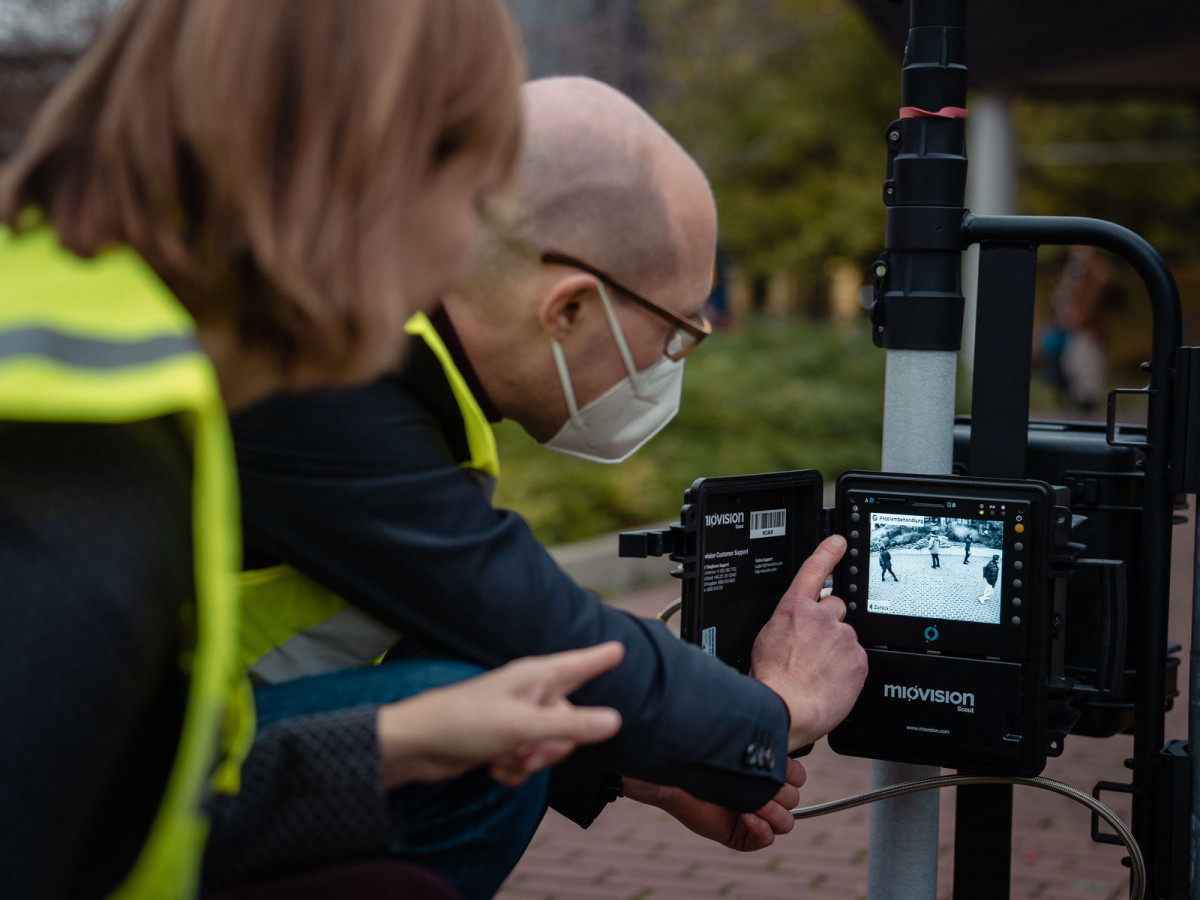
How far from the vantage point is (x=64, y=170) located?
127 cm

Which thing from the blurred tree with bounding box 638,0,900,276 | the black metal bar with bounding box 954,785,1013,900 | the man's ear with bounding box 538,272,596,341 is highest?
the blurred tree with bounding box 638,0,900,276

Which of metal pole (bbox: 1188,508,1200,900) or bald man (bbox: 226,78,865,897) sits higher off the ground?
bald man (bbox: 226,78,865,897)

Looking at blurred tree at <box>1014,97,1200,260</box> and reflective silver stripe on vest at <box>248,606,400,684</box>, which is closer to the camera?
reflective silver stripe on vest at <box>248,606,400,684</box>

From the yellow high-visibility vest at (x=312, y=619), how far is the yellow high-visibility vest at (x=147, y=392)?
59 centimetres

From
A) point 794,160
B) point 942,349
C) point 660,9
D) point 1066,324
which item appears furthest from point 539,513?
point 794,160

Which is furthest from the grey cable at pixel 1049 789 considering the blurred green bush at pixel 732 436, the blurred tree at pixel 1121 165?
the blurred tree at pixel 1121 165

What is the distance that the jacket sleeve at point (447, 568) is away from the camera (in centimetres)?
168

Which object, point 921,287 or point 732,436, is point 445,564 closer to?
point 921,287

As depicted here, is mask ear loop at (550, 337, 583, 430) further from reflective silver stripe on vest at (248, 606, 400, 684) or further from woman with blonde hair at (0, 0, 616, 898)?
woman with blonde hair at (0, 0, 616, 898)

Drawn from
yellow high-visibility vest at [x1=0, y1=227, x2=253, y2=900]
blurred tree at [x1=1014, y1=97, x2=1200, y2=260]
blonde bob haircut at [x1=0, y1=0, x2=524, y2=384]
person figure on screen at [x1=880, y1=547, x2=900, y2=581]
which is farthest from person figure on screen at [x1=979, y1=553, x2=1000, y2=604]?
blurred tree at [x1=1014, y1=97, x2=1200, y2=260]

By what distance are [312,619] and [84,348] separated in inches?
32.7

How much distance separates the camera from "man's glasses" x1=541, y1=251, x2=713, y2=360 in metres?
1.99

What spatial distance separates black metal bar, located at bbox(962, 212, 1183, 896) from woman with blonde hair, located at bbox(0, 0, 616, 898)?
1.27 m

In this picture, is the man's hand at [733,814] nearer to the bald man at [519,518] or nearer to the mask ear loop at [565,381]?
the bald man at [519,518]
